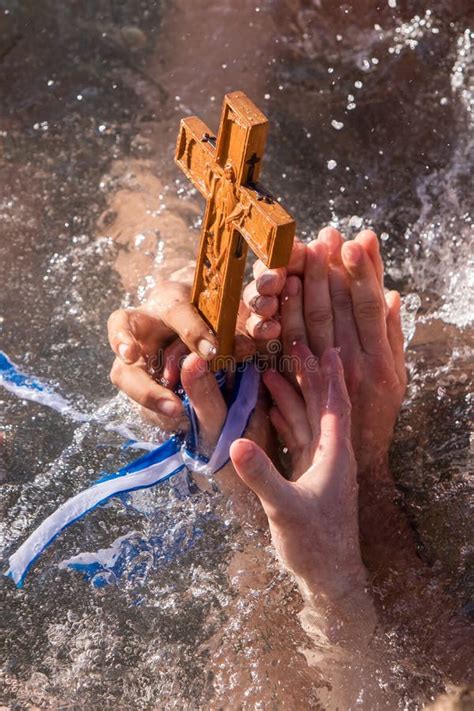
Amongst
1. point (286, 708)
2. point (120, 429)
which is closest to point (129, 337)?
point (120, 429)

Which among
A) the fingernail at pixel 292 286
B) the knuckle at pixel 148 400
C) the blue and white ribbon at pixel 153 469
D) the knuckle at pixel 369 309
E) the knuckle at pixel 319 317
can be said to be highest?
the fingernail at pixel 292 286

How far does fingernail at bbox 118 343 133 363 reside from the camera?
1.37 m

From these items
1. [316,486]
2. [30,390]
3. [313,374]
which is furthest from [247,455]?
→ [30,390]

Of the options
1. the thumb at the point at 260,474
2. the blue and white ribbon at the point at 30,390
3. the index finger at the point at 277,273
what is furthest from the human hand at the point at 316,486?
the blue and white ribbon at the point at 30,390

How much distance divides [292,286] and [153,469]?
33cm

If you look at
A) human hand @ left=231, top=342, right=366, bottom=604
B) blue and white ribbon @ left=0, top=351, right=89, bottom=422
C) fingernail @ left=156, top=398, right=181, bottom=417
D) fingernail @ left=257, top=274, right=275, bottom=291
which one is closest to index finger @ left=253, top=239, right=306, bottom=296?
fingernail @ left=257, top=274, right=275, bottom=291

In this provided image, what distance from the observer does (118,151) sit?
2156 mm

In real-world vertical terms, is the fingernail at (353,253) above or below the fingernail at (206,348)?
above

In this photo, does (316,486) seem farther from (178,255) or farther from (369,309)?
(178,255)

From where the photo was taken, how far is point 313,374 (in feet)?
4.58

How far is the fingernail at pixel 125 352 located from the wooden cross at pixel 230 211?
0.38 ft

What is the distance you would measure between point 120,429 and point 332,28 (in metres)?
1.00

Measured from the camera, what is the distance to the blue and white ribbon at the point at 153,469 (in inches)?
52.1

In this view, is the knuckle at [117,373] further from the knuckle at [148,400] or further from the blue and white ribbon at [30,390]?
the blue and white ribbon at [30,390]
